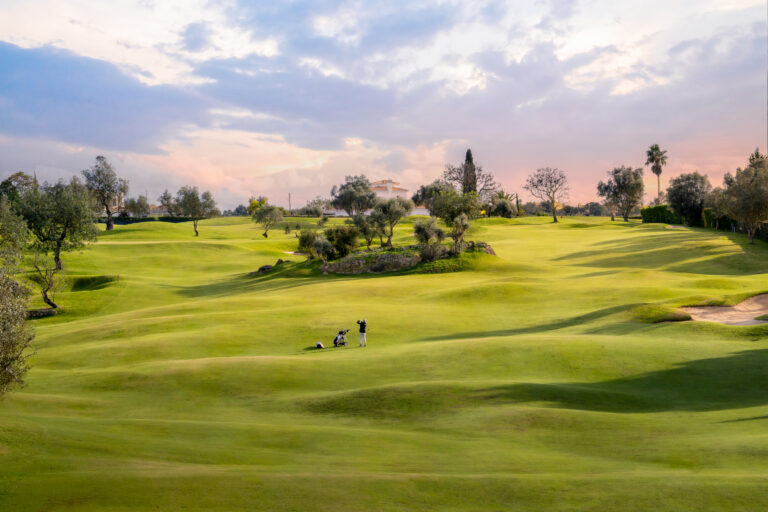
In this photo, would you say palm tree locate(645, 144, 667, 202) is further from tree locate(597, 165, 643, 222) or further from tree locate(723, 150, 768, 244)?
tree locate(723, 150, 768, 244)

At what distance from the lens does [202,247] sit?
274 feet

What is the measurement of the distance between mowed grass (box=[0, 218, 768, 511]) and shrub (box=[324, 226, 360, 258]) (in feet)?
70.1

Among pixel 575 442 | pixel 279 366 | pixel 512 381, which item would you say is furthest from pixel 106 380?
pixel 575 442

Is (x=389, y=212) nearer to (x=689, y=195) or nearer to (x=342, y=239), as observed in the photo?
(x=342, y=239)

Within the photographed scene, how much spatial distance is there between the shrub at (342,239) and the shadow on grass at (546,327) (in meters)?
35.5

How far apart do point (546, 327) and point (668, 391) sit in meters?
12.6

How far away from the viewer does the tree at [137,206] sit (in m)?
179

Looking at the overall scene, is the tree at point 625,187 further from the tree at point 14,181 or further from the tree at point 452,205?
the tree at point 14,181

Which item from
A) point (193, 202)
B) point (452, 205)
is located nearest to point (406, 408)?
point (452, 205)

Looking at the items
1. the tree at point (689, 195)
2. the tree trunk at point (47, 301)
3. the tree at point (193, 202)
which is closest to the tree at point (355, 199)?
the tree at point (193, 202)

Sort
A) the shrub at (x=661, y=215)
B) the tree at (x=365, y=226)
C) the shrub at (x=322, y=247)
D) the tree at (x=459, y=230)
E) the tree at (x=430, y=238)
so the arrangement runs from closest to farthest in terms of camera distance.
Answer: the tree at (x=459, y=230) → the tree at (x=430, y=238) → the shrub at (x=322, y=247) → the tree at (x=365, y=226) → the shrub at (x=661, y=215)

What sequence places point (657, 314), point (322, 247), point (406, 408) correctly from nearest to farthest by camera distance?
point (406, 408)
point (657, 314)
point (322, 247)

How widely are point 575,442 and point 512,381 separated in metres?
5.47

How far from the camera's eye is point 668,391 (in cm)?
1725
